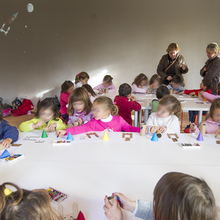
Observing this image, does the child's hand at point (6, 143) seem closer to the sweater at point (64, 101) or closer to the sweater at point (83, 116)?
the sweater at point (83, 116)

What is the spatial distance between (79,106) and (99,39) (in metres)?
3.96

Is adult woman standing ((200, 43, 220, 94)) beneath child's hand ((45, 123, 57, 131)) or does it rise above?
above

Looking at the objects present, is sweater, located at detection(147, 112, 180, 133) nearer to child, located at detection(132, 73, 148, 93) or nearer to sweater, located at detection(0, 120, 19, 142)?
sweater, located at detection(0, 120, 19, 142)

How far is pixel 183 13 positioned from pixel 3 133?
5.59m

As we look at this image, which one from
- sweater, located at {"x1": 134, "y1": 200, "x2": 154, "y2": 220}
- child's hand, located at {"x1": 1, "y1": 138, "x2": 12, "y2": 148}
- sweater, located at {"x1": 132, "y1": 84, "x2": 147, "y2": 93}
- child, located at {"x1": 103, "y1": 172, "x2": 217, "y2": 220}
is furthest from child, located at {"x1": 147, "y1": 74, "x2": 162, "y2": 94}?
child, located at {"x1": 103, "y1": 172, "x2": 217, "y2": 220}

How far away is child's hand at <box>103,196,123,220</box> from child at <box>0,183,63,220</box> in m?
0.27

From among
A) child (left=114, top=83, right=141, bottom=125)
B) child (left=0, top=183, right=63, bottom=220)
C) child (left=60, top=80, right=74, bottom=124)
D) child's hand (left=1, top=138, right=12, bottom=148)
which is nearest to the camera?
child (left=0, top=183, right=63, bottom=220)

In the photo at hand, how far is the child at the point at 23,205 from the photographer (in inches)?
23.3

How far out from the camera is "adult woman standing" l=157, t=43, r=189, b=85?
4331 millimetres

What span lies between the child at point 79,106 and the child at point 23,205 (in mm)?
1752

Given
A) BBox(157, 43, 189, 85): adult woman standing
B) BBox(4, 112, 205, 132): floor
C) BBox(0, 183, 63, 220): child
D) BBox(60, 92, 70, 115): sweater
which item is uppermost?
BBox(157, 43, 189, 85): adult woman standing

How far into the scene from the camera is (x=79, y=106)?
241 centimetres


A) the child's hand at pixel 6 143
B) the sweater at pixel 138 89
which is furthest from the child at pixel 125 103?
A: the child's hand at pixel 6 143

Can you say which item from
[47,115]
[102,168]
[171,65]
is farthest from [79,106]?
[171,65]
